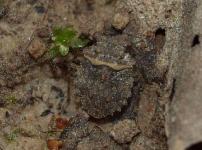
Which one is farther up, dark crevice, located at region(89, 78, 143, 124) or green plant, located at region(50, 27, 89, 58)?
green plant, located at region(50, 27, 89, 58)

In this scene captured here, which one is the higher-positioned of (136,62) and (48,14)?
(48,14)

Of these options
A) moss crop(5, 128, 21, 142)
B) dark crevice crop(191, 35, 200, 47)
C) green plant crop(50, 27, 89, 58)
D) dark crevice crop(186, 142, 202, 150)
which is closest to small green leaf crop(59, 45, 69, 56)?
Result: green plant crop(50, 27, 89, 58)

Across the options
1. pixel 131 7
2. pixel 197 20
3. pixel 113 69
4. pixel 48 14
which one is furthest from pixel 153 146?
pixel 48 14

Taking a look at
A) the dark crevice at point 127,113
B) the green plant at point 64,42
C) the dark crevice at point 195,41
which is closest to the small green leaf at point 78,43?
the green plant at point 64,42

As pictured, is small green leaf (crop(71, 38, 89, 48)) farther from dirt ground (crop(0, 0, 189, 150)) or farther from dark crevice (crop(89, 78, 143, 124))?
dark crevice (crop(89, 78, 143, 124))

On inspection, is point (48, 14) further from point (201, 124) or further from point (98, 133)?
point (201, 124)

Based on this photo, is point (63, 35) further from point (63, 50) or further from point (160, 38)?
point (160, 38)

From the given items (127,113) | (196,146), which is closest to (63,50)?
(127,113)

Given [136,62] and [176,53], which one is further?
[136,62]
